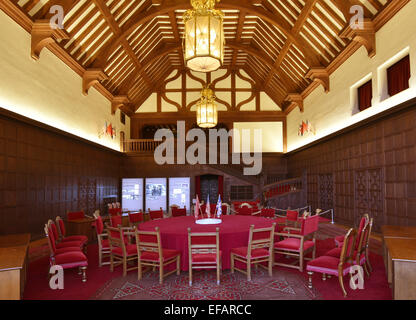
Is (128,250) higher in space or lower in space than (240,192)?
lower

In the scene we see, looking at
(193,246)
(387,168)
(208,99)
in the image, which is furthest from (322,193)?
(193,246)

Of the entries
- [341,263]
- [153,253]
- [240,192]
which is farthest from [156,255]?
[240,192]

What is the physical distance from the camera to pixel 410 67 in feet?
21.4

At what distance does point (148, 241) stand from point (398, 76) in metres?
6.86

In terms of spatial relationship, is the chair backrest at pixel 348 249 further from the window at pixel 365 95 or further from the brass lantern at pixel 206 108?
the brass lantern at pixel 206 108

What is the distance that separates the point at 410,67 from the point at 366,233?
4082mm

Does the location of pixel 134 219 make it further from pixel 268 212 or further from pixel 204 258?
pixel 268 212

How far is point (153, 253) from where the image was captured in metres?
4.87

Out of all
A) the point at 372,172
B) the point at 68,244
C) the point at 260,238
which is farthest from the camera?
the point at 372,172

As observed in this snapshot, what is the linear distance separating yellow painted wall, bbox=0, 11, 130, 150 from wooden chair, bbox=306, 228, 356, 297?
24.1 ft

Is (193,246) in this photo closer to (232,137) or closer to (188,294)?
(188,294)

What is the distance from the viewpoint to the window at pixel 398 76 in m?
7.00

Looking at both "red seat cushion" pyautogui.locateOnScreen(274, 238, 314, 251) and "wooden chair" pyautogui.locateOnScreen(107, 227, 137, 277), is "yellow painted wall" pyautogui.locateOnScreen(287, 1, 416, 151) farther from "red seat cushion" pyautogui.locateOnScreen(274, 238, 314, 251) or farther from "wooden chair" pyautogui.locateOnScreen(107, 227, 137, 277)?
"wooden chair" pyautogui.locateOnScreen(107, 227, 137, 277)

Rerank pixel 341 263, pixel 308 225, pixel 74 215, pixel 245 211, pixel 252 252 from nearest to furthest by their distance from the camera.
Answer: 1. pixel 341 263
2. pixel 252 252
3. pixel 308 225
4. pixel 245 211
5. pixel 74 215
